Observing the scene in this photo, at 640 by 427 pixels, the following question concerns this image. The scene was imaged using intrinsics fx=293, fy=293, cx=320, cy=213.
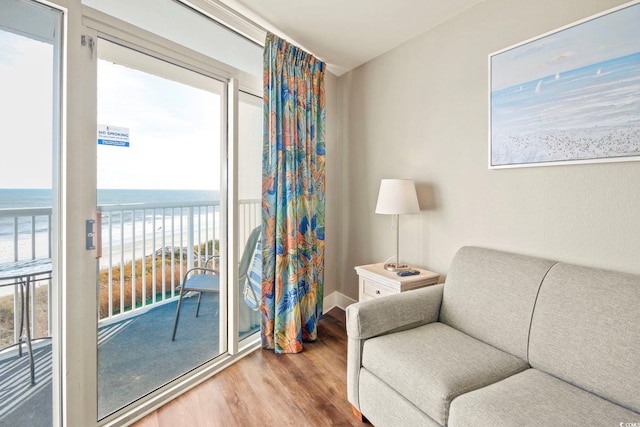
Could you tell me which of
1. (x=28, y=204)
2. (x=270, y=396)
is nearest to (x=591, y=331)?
(x=270, y=396)

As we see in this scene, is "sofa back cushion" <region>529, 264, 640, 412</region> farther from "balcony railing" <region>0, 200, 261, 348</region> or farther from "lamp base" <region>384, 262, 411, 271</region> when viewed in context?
"balcony railing" <region>0, 200, 261, 348</region>

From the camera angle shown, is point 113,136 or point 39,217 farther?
point 113,136

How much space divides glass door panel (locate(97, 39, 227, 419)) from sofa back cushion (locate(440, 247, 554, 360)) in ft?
5.37

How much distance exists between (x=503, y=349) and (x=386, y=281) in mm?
822

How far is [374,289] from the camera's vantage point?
234 cm

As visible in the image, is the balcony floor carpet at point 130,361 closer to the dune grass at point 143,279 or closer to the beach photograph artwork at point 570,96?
the dune grass at point 143,279

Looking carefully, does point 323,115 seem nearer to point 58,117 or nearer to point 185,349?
point 58,117

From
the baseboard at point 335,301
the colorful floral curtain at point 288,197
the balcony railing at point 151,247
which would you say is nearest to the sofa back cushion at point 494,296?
the colorful floral curtain at point 288,197

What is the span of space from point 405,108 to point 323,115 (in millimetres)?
745

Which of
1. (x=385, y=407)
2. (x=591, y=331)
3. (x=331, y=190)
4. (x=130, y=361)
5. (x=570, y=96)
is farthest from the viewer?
(x=331, y=190)

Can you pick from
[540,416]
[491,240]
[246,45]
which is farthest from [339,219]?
[540,416]

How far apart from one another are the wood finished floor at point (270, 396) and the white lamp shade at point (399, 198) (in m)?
1.22

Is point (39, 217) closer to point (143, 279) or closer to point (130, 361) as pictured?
point (130, 361)

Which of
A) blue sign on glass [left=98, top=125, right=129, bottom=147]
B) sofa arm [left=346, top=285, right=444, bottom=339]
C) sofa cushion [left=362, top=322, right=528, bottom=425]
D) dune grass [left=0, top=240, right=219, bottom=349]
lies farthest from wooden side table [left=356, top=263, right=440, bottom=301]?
Answer: blue sign on glass [left=98, top=125, right=129, bottom=147]
